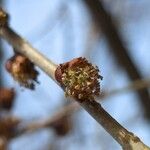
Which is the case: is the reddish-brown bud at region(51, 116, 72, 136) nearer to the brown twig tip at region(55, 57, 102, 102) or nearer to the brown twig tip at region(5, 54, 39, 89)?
the brown twig tip at region(5, 54, 39, 89)

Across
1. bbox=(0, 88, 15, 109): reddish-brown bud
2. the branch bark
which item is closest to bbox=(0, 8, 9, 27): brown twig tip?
bbox=(0, 88, 15, 109): reddish-brown bud

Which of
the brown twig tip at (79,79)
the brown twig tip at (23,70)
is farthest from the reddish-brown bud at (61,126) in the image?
the brown twig tip at (79,79)

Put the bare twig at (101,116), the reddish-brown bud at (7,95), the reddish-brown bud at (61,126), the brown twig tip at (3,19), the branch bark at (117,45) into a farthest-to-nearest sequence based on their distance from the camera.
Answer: the branch bark at (117,45)
the reddish-brown bud at (61,126)
the reddish-brown bud at (7,95)
the brown twig tip at (3,19)
the bare twig at (101,116)

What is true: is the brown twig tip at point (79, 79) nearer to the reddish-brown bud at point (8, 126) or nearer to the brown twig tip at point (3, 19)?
the brown twig tip at point (3, 19)

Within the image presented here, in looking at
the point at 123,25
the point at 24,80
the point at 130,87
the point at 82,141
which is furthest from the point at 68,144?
the point at 24,80

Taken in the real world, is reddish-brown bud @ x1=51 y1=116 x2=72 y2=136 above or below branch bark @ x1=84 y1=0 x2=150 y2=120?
below

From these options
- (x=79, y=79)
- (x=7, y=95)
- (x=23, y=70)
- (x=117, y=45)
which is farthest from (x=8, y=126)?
(x=79, y=79)

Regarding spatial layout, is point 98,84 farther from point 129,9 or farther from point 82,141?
point 129,9
